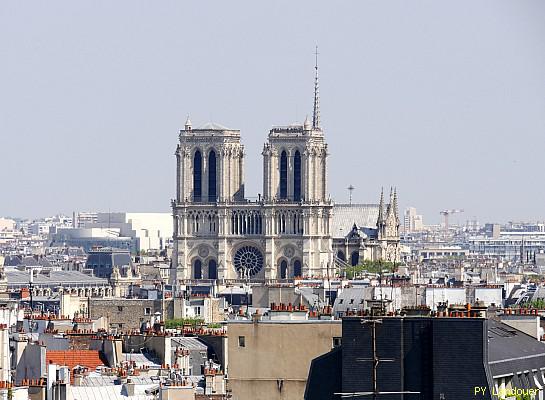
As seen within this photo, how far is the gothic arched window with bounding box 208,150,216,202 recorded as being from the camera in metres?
186

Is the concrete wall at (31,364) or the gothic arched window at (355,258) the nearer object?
the concrete wall at (31,364)

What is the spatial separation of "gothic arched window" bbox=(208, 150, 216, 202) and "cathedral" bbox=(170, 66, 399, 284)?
0.20 feet

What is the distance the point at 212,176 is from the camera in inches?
7372

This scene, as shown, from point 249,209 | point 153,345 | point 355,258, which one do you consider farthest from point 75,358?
point 355,258

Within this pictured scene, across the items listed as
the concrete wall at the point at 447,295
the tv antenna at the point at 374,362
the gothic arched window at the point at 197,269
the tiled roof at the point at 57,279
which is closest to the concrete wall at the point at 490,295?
the concrete wall at the point at 447,295

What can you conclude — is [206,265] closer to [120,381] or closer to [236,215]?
[236,215]

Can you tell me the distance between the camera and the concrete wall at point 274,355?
41719 millimetres

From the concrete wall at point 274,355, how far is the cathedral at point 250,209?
141m

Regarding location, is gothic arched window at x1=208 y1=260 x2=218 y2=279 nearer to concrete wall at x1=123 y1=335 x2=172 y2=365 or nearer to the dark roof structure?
concrete wall at x1=123 y1=335 x2=172 y2=365

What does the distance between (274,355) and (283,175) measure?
14524 cm

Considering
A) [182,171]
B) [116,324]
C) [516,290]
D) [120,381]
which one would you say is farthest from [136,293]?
[120,381]

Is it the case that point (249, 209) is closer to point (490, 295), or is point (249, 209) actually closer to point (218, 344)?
point (490, 295)

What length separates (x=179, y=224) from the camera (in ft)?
620

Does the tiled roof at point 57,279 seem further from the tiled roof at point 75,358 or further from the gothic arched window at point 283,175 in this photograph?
the tiled roof at point 75,358
